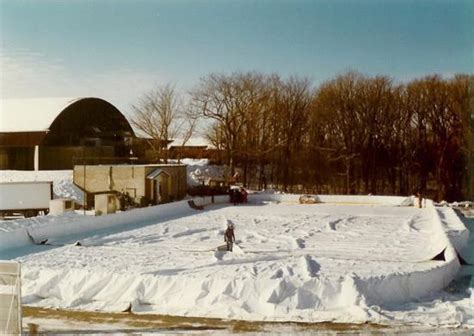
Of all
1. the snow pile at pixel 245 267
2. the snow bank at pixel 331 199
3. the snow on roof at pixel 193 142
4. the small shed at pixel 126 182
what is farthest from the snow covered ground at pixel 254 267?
the snow on roof at pixel 193 142

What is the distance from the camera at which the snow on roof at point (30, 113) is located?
27.0 meters

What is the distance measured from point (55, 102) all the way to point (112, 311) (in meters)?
22.5

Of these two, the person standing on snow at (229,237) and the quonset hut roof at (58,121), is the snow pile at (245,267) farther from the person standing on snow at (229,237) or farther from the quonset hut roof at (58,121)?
the quonset hut roof at (58,121)

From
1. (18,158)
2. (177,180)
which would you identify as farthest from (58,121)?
(177,180)

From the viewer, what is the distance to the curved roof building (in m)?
26.6

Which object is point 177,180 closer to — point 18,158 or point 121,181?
point 121,181

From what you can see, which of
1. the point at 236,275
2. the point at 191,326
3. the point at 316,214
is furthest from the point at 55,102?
the point at 191,326

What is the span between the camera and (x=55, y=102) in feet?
94.3

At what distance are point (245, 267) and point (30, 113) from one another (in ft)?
68.6

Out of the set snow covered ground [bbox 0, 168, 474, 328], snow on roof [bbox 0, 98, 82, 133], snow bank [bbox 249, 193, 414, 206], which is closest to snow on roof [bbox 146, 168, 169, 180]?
snow covered ground [bbox 0, 168, 474, 328]

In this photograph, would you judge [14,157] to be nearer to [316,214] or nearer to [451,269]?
[316,214]

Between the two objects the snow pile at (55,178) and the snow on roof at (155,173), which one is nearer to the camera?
the snow on roof at (155,173)

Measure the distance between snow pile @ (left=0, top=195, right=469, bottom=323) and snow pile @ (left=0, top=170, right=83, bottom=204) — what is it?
4.76 metres

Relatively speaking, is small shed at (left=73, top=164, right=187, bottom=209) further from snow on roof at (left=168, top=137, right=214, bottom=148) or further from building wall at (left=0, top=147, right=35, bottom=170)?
snow on roof at (left=168, top=137, right=214, bottom=148)
